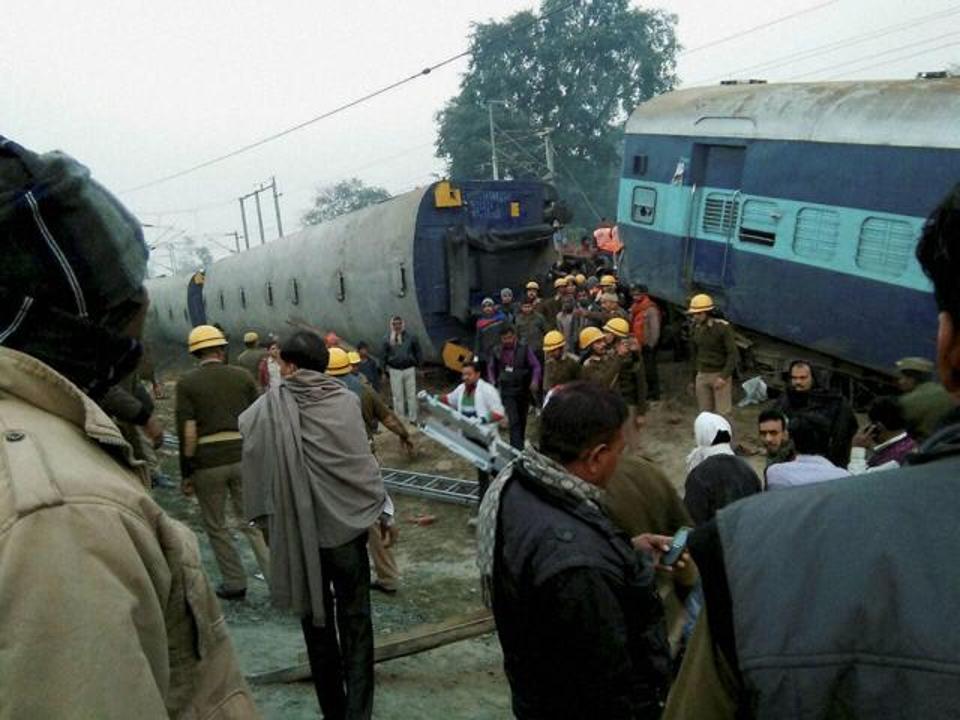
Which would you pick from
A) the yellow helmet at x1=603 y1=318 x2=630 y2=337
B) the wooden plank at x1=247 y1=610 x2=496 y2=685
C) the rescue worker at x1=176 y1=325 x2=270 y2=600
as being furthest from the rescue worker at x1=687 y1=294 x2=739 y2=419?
the rescue worker at x1=176 y1=325 x2=270 y2=600

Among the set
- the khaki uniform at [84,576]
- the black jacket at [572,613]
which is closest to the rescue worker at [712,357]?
the black jacket at [572,613]

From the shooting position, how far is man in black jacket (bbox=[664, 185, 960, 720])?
0.82m

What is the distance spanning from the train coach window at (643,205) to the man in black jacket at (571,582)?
9.57 meters

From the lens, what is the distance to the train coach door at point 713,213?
9.77 metres

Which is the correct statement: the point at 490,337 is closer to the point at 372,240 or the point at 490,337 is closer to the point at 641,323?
the point at 641,323

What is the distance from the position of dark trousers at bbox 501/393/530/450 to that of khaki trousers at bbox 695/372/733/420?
210 centimetres

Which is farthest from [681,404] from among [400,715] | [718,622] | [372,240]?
[718,622]

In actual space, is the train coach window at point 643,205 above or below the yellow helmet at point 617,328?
above

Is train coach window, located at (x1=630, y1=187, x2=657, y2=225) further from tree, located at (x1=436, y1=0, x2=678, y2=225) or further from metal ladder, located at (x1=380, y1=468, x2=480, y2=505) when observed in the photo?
tree, located at (x1=436, y1=0, x2=678, y2=225)

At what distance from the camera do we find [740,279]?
9.75 meters

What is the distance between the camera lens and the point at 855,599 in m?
0.86

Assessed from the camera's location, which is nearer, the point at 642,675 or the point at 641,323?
the point at 642,675

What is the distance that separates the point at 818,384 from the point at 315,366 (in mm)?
7185

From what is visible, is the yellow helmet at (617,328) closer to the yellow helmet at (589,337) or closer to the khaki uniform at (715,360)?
the yellow helmet at (589,337)
